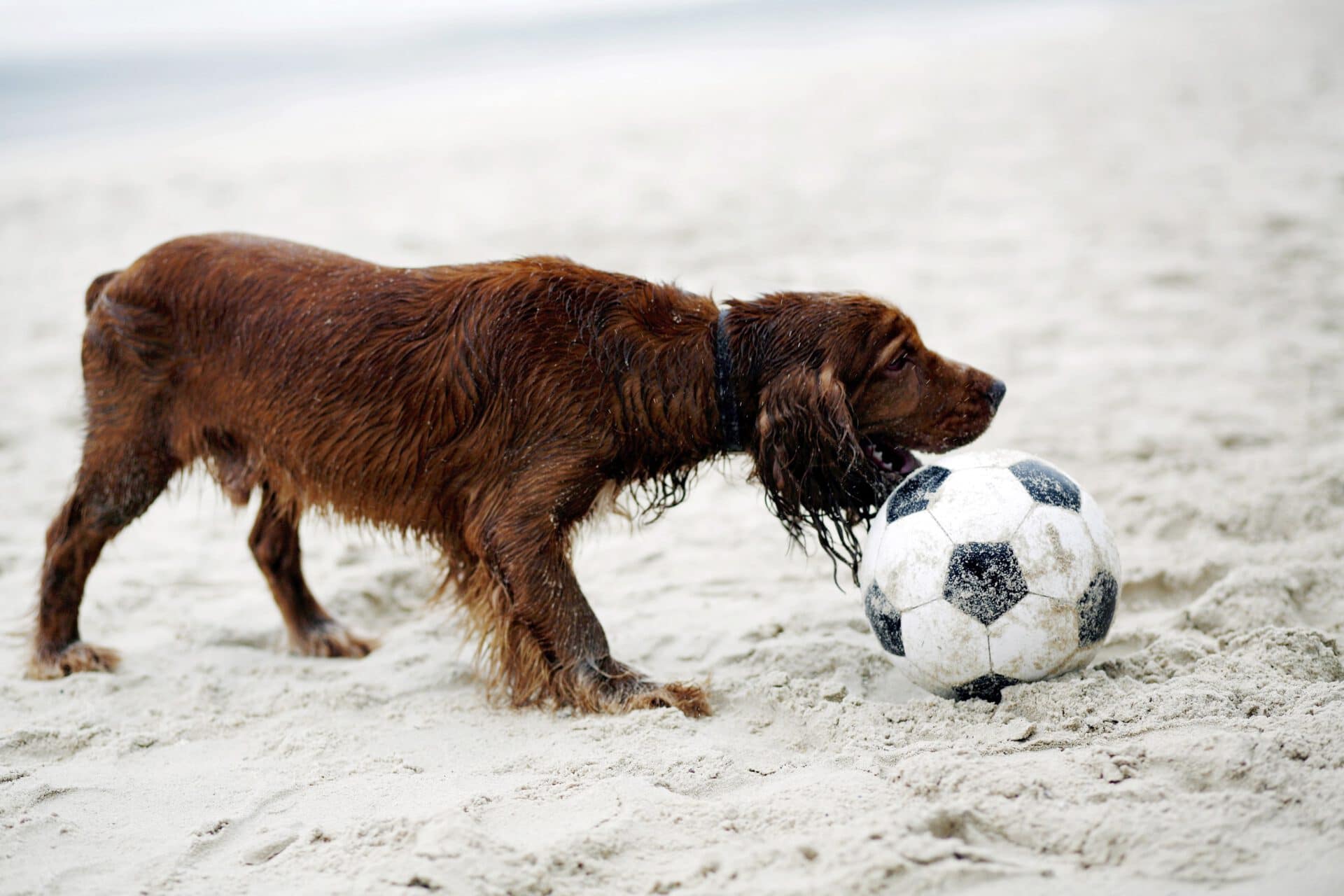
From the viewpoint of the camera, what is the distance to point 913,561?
3.45m

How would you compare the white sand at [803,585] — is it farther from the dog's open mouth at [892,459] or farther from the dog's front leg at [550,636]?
the dog's open mouth at [892,459]

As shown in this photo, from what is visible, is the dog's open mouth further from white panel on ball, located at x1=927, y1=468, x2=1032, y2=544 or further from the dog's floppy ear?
white panel on ball, located at x1=927, y1=468, x2=1032, y2=544

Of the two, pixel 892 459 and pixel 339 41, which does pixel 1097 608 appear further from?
pixel 339 41

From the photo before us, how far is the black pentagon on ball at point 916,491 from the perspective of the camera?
3.56 metres

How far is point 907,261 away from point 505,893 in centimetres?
613

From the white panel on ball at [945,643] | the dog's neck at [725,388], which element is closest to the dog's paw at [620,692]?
the white panel on ball at [945,643]

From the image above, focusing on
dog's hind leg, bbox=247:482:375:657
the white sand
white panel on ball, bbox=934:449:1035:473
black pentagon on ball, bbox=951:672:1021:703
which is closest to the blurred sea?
the white sand

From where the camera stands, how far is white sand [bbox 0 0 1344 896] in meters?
2.75

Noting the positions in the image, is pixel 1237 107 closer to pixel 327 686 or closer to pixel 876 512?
pixel 876 512

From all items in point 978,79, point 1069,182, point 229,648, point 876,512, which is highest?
point 978,79

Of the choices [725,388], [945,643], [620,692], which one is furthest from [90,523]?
[945,643]

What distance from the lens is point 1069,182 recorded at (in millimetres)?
9094

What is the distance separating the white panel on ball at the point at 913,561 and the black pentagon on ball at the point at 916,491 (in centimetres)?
3

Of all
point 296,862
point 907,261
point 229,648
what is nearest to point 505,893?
point 296,862
